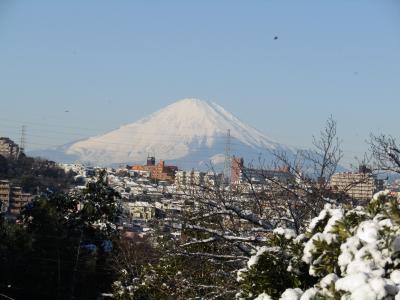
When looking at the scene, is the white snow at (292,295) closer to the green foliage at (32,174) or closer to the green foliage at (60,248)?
the green foliage at (60,248)

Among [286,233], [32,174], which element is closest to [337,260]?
[286,233]

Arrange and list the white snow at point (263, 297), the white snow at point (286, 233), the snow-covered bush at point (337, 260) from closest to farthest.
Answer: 1. the snow-covered bush at point (337, 260)
2. the white snow at point (263, 297)
3. the white snow at point (286, 233)

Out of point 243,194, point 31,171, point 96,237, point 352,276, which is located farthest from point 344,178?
point 31,171

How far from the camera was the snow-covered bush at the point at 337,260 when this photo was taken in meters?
4.43

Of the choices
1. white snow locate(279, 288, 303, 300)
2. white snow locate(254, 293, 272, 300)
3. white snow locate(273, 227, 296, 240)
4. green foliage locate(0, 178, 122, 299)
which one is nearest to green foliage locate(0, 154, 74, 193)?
green foliage locate(0, 178, 122, 299)

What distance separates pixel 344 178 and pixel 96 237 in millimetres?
17353

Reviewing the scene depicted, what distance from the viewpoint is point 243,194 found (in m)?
11.8

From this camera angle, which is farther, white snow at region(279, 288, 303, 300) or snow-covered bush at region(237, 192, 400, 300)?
white snow at region(279, 288, 303, 300)

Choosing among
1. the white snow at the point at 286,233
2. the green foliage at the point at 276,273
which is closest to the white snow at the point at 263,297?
the green foliage at the point at 276,273

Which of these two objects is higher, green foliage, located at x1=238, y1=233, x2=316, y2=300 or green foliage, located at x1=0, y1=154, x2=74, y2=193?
green foliage, located at x1=0, y1=154, x2=74, y2=193

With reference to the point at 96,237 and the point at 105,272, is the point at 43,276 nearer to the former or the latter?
the point at 105,272

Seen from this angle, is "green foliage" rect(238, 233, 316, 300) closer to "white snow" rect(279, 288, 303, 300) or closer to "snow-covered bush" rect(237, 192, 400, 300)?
"snow-covered bush" rect(237, 192, 400, 300)

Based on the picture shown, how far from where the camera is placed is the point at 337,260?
17.1 ft

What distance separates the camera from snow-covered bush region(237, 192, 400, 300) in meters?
4.43
